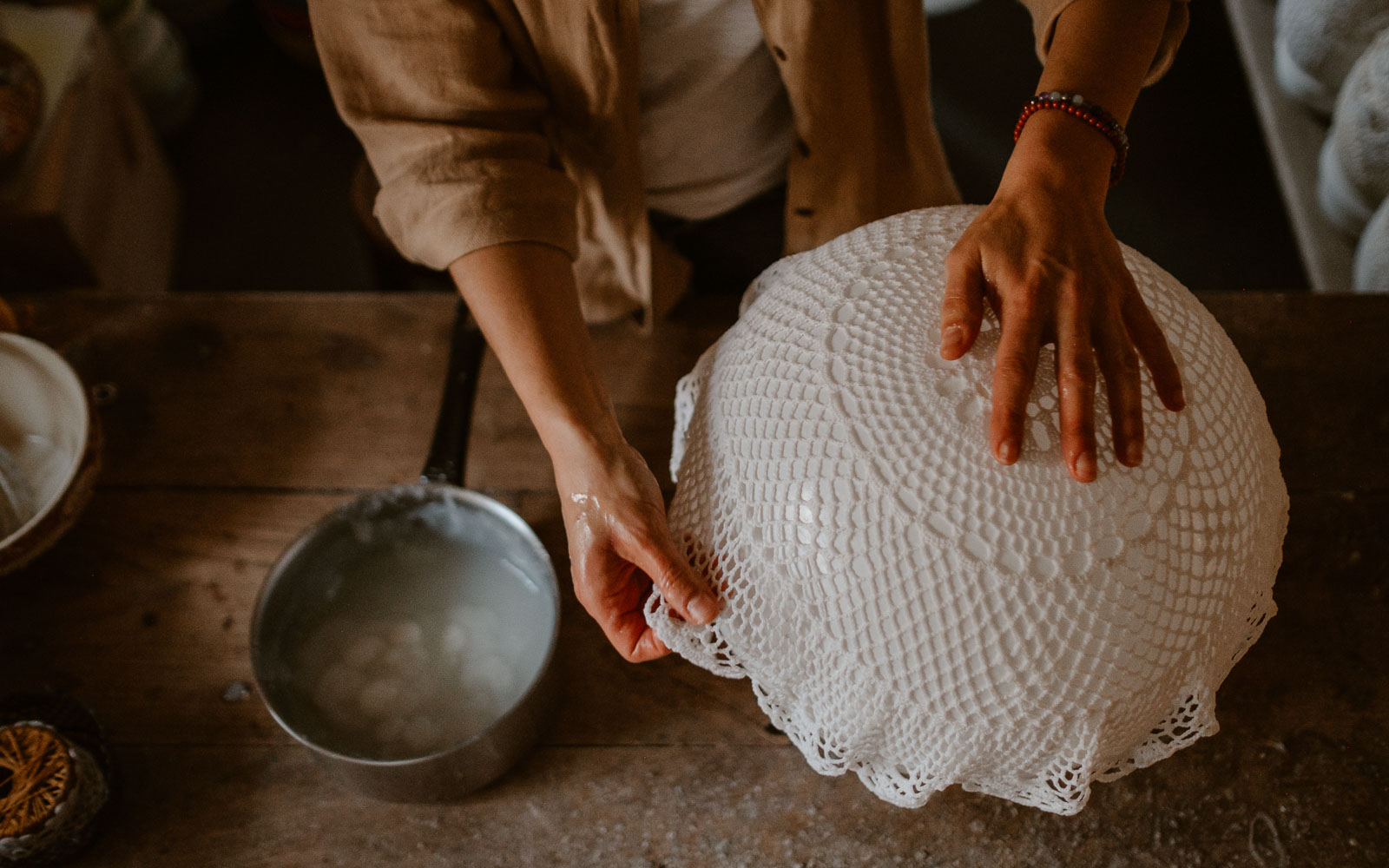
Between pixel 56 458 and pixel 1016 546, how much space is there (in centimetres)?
92

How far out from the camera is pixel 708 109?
95 centimetres

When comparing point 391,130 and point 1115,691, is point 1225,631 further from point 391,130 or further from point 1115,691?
point 391,130

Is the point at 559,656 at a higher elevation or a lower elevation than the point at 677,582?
lower

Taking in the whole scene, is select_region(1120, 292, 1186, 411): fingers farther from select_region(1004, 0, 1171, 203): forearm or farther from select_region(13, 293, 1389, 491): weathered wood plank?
select_region(13, 293, 1389, 491): weathered wood plank

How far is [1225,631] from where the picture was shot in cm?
57

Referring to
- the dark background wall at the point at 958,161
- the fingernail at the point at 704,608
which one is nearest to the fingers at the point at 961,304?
the fingernail at the point at 704,608

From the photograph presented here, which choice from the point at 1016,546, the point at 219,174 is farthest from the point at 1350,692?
the point at 219,174

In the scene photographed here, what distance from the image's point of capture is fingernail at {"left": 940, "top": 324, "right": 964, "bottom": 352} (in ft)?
1.75

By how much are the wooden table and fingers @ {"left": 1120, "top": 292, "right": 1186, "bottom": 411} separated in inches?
15.3

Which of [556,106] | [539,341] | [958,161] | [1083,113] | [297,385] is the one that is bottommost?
[958,161]

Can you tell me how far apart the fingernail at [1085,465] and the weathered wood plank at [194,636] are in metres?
0.42

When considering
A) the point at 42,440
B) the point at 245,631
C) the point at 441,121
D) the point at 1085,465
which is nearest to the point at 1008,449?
the point at 1085,465

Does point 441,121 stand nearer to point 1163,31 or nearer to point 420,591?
point 420,591

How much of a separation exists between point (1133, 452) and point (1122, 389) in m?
0.04
